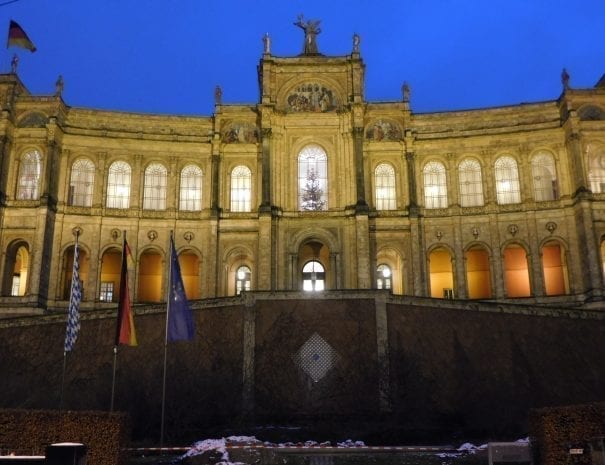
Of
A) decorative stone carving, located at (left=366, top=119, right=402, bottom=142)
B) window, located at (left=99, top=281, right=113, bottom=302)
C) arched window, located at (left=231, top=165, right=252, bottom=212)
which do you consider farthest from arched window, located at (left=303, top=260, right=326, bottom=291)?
window, located at (left=99, top=281, right=113, bottom=302)

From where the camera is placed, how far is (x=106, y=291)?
46.9 meters

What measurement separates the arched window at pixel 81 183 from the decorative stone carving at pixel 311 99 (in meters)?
14.6

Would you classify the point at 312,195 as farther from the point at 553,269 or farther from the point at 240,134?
the point at 553,269

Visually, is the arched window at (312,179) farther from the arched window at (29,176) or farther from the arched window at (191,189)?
the arched window at (29,176)

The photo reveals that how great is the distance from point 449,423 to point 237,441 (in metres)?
9.45

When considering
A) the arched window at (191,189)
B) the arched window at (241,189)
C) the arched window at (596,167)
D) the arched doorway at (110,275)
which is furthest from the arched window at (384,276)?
the arched doorway at (110,275)

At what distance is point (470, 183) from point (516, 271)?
280 inches

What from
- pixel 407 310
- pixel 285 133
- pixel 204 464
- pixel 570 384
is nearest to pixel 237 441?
pixel 204 464

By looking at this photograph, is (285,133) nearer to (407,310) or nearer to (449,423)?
(407,310)

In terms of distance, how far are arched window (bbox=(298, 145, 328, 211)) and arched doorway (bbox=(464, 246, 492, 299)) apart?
36.8 feet

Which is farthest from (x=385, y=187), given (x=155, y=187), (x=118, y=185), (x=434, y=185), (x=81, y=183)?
(x=81, y=183)

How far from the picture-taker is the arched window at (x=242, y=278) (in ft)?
154

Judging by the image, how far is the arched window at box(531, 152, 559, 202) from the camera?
46281mm

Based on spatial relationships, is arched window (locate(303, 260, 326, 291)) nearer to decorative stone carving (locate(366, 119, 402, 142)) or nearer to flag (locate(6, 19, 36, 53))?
decorative stone carving (locate(366, 119, 402, 142))
